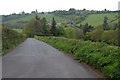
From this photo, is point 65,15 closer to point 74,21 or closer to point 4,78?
point 74,21

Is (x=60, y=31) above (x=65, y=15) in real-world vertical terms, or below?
below

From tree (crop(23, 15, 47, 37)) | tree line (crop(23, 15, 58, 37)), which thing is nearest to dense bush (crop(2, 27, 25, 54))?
tree line (crop(23, 15, 58, 37))

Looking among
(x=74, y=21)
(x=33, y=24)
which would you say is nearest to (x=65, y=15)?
(x=74, y=21)

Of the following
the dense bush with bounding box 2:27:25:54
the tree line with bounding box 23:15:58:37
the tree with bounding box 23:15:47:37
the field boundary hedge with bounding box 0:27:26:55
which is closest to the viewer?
the field boundary hedge with bounding box 0:27:26:55

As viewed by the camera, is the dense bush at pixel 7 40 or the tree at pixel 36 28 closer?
the dense bush at pixel 7 40

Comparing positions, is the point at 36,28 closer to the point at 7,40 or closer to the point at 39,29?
the point at 39,29

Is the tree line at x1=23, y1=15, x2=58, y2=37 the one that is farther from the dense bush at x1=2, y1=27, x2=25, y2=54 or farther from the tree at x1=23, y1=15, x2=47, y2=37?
the dense bush at x1=2, y1=27, x2=25, y2=54

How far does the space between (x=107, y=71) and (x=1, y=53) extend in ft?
34.9

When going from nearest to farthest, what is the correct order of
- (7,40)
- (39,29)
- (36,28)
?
(7,40), (39,29), (36,28)

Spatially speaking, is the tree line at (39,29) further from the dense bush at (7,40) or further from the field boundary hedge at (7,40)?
the dense bush at (7,40)

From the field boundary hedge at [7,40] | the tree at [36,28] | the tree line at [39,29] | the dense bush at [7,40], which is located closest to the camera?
the field boundary hedge at [7,40]

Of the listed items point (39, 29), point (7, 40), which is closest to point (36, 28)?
point (39, 29)

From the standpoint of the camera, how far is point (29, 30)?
4099 inches

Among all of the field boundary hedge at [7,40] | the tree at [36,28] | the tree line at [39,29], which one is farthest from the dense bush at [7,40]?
the tree at [36,28]
